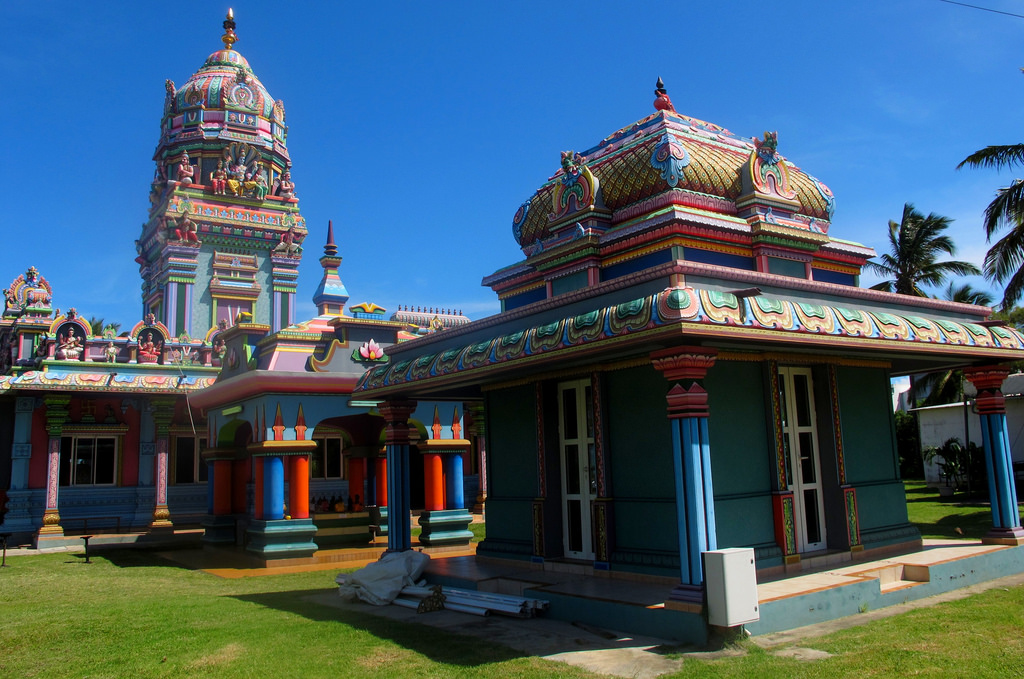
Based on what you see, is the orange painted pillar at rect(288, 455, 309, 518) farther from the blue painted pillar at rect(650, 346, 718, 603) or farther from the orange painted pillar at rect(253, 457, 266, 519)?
the blue painted pillar at rect(650, 346, 718, 603)

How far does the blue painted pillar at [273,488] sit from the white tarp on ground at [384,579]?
509 centimetres

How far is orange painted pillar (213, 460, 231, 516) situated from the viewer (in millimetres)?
Result: 19828

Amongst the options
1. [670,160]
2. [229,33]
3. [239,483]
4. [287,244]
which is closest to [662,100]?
[670,160]

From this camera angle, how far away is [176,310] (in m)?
29.7

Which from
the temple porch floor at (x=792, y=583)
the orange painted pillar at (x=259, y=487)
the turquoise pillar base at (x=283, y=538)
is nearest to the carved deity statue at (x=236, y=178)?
the orange painted pillar at (x=259, y=487)

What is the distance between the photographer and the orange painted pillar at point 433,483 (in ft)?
58.0

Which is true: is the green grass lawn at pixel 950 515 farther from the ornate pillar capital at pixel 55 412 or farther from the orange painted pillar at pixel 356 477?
the ornate pillar capital at pixel 55 412

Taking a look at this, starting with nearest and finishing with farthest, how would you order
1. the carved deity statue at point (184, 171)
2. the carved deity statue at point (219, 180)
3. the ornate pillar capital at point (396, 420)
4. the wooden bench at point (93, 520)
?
the ornate pillar capital at point (396, 420)
the wooden bench at point (93, 520)
the carved deity statue at point (184, 171)
the carved deity statue at point (219, 180)

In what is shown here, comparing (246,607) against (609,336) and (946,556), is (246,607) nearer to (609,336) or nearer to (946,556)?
(609,336)

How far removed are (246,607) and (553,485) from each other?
4.38 m

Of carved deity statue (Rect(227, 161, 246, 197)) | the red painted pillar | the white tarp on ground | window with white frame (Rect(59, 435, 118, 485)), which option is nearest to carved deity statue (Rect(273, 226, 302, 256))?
carved deity statue (Rect(227, 161, 246, 197))

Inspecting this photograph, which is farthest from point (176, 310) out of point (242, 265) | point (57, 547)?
point (57, 547)

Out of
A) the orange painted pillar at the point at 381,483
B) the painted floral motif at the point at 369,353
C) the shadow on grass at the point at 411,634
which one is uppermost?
the painted floral motif at the point at 369,353

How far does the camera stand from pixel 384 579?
35.7 ft
